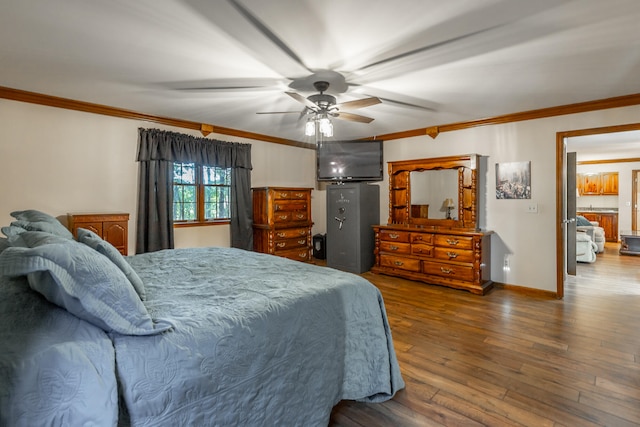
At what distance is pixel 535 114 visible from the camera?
412 centimetres

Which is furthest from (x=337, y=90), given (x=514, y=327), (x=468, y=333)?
(x=514, y=327)

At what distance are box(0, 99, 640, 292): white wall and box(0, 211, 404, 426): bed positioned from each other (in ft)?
6.34

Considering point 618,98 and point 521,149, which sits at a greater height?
point 618,98

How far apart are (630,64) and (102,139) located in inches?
215

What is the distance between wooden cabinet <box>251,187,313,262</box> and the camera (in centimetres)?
520

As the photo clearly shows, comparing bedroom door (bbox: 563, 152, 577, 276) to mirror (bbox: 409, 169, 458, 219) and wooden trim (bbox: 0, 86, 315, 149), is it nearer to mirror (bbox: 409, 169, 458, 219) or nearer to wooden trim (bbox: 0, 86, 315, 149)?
mirror (bbox: 409, 169, 458, 219)

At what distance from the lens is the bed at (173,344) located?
37.0 inches

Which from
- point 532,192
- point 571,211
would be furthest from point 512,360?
point 571,211

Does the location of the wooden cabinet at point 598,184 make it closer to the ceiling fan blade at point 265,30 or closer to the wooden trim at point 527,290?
the wooden trim at point 527,290

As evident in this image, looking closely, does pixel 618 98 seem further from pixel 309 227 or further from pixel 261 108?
pixel 309 227

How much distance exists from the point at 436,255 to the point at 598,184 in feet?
26.0

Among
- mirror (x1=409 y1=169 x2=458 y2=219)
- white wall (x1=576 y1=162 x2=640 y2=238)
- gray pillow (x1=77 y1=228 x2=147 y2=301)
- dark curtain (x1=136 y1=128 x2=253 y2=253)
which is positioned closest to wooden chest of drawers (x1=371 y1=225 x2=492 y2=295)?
mirror (x1=409 y1=169 x2=458 y2=219)

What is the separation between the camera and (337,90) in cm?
324

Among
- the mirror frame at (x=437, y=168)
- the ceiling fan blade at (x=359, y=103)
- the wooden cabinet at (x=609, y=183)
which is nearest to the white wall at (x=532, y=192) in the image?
the mirror frame at (x=437, y=168)
